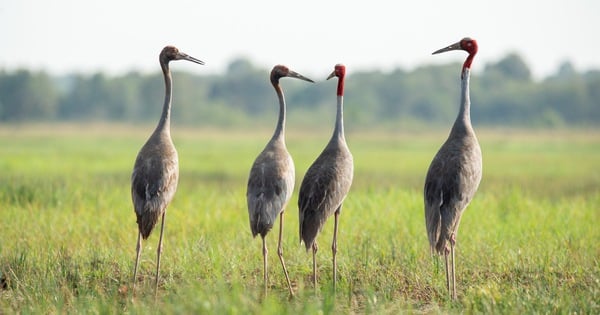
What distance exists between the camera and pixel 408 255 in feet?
25.2

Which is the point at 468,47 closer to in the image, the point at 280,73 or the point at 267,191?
the point at 280,73

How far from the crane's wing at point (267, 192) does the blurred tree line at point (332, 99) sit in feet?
175

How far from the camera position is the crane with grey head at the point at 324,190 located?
687 centimetres

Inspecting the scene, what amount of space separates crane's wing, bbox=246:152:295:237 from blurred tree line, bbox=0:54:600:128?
53368mm

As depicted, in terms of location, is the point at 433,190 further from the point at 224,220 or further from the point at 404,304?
the point at 224,220

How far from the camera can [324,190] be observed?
688 centimetres

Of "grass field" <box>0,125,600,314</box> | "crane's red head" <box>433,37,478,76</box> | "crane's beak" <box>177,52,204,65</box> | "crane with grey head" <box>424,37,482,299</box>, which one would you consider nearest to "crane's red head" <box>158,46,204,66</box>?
"crane's beak" <box>177,52,204,65</box>

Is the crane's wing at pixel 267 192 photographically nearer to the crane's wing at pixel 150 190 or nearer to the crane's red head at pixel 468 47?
the crane's wing at pixel 150 190

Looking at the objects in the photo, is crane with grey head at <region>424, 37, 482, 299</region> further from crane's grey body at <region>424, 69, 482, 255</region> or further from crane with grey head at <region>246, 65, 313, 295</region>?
crane with grey head at <region>246, 65, 313, 295</region>

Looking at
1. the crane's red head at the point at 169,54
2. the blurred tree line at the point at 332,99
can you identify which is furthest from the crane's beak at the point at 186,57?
the blurred tree line at the point at 332,99

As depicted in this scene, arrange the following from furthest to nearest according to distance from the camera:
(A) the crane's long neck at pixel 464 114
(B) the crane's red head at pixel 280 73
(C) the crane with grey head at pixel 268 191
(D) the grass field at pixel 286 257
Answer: (B) the crane's red head at pixel 280 73 → (A) the crane's long neck at pixel 464 114 → (C) the crane with grey head at pixel 268 191 → (D) the grass field at pixel 286 257

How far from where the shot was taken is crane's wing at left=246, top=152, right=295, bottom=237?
6.70 m

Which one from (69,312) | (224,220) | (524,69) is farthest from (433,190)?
(524,69)

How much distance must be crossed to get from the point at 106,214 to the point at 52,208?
0.94 meters
